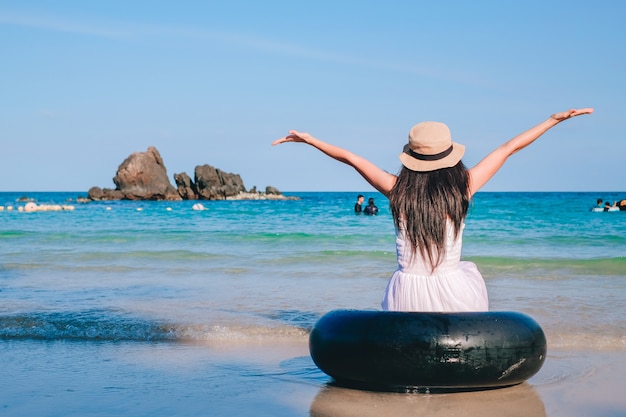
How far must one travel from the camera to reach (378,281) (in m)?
11.4

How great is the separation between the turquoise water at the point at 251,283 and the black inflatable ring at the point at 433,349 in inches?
85.6

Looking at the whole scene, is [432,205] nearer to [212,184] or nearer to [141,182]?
[212,184]

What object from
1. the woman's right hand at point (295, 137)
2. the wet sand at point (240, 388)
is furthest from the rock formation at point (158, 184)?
the woman's right hand at point (295, 137)

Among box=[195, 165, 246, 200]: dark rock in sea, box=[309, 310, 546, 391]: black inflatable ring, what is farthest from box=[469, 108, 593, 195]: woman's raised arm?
box=[195, 165, 246, 200]: dark rock in sea

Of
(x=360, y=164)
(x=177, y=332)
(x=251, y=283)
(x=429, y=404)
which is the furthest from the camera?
(x=251, y=283)

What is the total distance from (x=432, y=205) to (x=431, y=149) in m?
0.37

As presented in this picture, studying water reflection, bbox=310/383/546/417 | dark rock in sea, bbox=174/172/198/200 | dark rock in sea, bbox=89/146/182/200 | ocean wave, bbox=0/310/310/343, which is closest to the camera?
water reflection, bbox=310/383/546/417

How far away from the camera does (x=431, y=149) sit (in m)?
4.96

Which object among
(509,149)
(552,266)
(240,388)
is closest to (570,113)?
(509,149)

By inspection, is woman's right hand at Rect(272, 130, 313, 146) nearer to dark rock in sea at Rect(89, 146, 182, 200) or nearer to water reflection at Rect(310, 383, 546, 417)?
water reflection at Rect(310, 383, 546, 417)

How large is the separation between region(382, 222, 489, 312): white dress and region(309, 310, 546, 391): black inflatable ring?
28 cm

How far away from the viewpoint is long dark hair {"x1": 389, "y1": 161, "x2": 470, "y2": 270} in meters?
4.98

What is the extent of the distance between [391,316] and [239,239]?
16398 mm

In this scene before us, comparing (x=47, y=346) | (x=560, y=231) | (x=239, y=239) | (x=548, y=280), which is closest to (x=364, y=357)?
(x=47, y=346)
